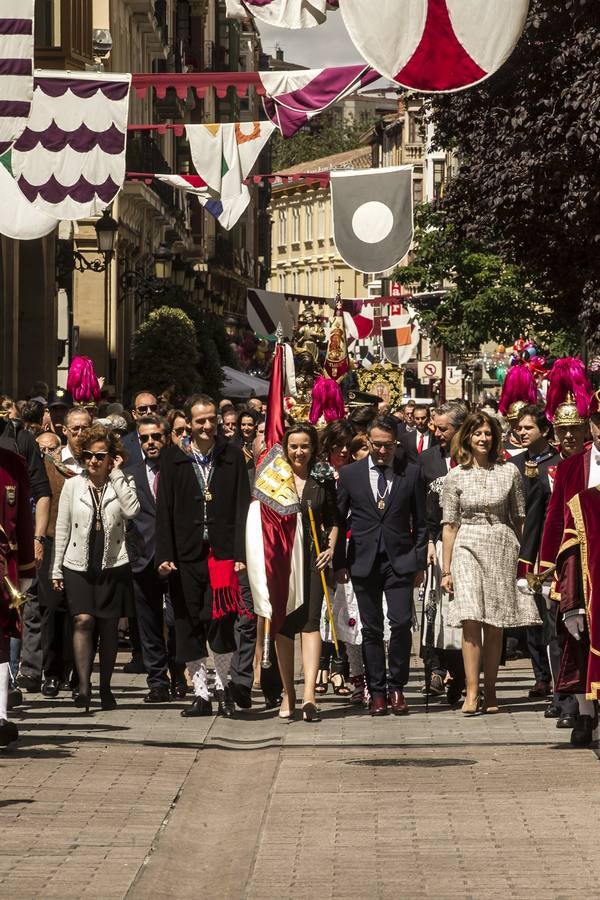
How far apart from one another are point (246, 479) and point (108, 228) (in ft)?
49.1

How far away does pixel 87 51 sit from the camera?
34.2m

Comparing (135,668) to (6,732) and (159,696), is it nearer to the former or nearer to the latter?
(159,696)

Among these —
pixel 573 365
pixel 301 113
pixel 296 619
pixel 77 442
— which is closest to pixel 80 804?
pixel 296 619

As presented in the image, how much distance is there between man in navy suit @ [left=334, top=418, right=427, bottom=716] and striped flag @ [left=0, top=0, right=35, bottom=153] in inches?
114

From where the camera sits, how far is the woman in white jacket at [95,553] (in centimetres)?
1274

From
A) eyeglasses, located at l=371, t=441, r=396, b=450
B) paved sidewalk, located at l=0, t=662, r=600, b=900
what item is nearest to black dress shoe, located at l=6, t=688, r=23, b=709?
paved sidewalk, located at l=0, t=662, r=600, b=900

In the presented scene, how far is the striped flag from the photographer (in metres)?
11.8

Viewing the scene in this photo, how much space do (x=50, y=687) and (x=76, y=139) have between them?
4.88 m

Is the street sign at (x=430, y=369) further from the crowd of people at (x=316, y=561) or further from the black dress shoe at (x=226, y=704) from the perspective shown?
the black dress shoe at (x=226, y=704)

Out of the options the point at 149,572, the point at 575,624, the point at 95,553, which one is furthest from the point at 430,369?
the point at 575,624

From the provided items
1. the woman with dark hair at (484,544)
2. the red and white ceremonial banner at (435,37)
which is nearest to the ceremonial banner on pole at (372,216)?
the woman with dark hair at (484,544)

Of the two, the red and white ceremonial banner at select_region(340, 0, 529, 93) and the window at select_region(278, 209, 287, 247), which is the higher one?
the window at select_region(278, 209, 287, 247)

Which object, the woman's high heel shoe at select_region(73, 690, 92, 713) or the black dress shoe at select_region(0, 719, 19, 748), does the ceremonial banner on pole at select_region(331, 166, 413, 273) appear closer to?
the woman's high heel shoe at select_region(73, 690, 92, 713)

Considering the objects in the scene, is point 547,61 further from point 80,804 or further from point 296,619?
point 80,804
